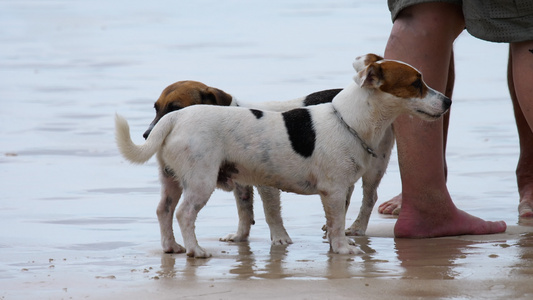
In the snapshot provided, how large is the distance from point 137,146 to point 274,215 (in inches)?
38.4

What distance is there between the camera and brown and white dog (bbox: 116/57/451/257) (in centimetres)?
552

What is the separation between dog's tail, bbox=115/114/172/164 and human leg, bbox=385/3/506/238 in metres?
1.42

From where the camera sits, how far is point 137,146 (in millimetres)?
5531

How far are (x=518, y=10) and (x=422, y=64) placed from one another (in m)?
0.63

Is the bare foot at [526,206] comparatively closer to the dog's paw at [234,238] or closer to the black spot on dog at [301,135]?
the black spot on dog at [301,135]

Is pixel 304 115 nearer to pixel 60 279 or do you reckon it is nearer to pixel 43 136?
pixel 60 279

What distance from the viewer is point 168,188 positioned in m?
5.89

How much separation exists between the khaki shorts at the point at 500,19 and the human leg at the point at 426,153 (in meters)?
0.20

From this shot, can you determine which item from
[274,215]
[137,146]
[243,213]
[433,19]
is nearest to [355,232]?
[274,215]

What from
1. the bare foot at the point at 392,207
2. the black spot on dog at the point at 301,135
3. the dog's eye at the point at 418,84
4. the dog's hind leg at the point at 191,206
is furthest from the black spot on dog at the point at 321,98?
the dog's hind leg at the point at 191,206

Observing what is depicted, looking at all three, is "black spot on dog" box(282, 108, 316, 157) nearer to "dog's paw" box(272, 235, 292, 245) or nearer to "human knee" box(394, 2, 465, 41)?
→ "dog's paw" box(272, 235, 292, 245)

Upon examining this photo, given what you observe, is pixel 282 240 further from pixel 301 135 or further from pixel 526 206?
pixel 526 206

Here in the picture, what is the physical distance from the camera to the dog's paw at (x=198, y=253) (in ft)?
17.8

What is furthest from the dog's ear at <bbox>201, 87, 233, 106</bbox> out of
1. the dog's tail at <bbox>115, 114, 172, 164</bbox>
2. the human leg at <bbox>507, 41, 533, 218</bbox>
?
the human leg at <bbox>507, 41, 533, 218</bbox>
